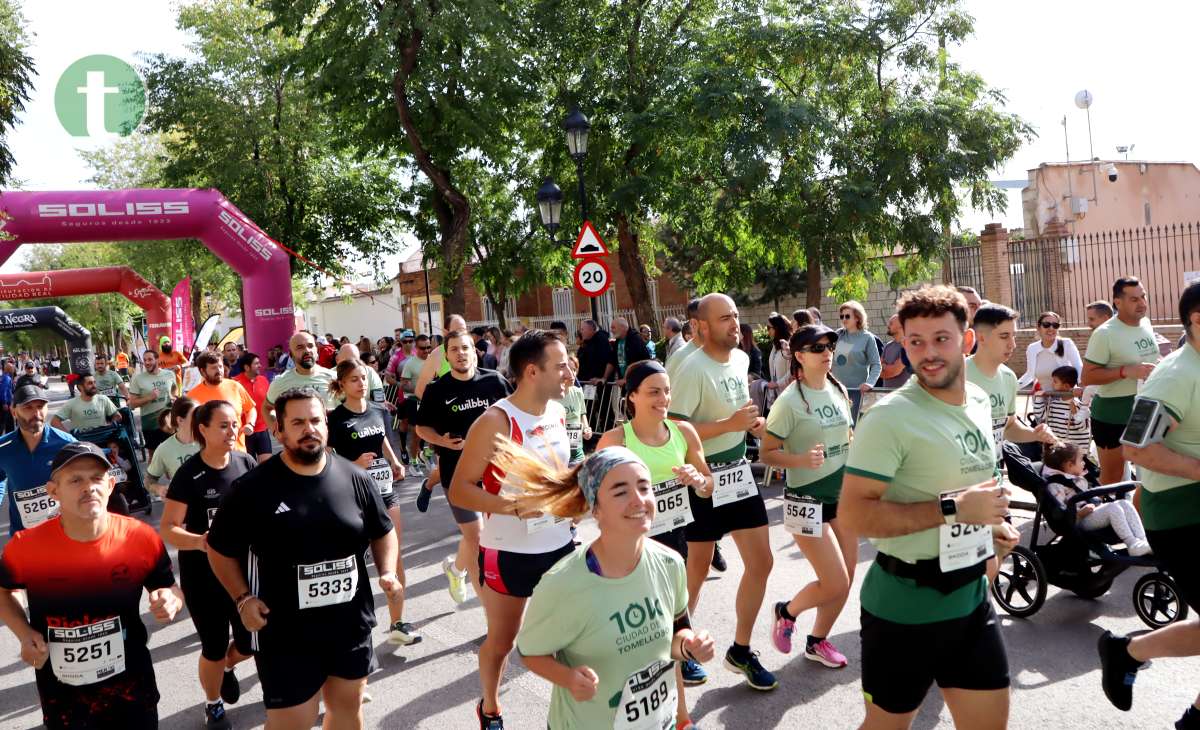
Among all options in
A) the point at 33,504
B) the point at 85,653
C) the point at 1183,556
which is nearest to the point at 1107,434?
the point at 1183,556

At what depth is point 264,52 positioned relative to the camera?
89.9 ft

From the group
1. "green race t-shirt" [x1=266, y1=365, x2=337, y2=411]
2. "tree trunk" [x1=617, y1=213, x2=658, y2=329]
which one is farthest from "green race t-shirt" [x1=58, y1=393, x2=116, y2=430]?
"tree trunk" [x1=617, y1=213, x2=658, y2=329]

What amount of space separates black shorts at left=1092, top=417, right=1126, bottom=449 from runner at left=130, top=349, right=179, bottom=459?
10.7m

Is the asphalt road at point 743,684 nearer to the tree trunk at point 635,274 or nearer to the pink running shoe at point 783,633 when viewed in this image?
the pink running shoe at point 783,633

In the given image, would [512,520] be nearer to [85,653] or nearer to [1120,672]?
[85,653]

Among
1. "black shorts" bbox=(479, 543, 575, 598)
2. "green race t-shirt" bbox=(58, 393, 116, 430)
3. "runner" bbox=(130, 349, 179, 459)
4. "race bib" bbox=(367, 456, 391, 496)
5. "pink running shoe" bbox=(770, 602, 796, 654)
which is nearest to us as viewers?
"black shorts" bbox=(479, 543, 575, 598)

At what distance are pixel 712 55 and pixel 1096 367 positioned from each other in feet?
40.1

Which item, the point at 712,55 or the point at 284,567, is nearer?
the point at 284,567

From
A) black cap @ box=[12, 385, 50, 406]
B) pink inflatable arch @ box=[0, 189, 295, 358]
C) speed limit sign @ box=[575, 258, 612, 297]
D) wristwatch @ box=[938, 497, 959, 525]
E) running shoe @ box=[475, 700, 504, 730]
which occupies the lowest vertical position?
running shoe @ box=[475, 700, 504, 730]

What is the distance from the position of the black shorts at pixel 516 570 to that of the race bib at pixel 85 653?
148 centimetres

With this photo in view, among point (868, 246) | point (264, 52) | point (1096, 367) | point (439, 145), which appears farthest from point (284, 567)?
point (264, 52)

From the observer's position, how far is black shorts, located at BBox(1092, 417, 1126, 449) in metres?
7.11

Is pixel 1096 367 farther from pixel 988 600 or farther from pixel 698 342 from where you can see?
pixel 988 600

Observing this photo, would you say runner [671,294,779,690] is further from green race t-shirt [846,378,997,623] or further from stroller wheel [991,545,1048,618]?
green race t-shirt [846,378,997,623]
